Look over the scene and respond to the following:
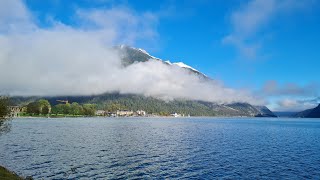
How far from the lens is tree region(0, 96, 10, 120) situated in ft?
221

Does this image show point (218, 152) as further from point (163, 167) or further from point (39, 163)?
point (39, 163)

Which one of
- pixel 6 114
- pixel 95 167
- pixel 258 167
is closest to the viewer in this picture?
pixel 95 167

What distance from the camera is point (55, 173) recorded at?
5506cm

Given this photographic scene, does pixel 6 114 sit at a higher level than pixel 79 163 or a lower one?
higher

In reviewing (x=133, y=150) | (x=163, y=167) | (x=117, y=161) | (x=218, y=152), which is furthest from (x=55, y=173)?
(x=218, y=152)

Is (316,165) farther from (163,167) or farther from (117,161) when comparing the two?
(117,161)

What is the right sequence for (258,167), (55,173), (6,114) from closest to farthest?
(55,173)
(258,167)
(6,114)

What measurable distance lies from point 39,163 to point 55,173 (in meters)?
11.0

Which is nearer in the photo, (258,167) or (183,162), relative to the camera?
(258,167)

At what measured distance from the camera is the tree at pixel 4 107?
221ft

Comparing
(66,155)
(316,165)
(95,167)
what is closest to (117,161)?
(95,167)

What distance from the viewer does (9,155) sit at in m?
74.0

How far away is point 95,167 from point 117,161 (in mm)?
8550

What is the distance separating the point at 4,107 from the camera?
67.9 meters
